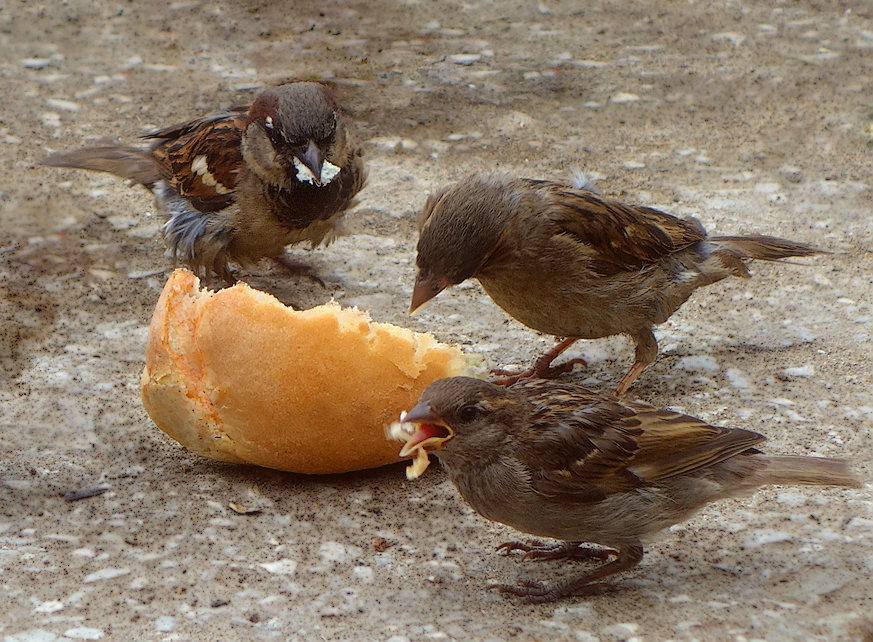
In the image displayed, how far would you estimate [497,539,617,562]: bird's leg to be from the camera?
3.85 m

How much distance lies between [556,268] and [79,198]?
3.00 m

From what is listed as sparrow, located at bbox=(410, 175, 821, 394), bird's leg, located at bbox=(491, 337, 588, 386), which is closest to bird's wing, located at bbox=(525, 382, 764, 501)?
sparrow, located at bbox=(410, 175, 821, 394)

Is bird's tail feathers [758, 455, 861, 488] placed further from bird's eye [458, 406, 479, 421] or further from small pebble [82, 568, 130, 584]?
small pebble [82, 568, 130, 584]

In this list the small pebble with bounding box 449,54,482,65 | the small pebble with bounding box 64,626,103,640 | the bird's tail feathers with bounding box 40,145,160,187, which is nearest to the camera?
the small pebble with bounding box 64,626,103,640

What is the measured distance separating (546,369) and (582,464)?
1429mm

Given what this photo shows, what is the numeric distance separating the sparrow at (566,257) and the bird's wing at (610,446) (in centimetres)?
84

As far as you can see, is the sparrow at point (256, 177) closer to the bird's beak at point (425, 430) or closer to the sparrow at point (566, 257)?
the sparrow at point (566, 257)

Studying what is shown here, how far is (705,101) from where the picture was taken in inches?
290

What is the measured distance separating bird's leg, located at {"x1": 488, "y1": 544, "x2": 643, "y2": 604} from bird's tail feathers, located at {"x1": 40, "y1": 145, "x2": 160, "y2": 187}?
337 centimetres

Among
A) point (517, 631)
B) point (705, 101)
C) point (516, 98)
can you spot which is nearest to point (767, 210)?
point (705, 101)

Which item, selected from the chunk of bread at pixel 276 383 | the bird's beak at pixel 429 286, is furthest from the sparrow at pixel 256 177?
the chunk of bread at pixel 276 383

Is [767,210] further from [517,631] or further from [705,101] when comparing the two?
[517,631]

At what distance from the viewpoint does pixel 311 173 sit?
5.41 meters

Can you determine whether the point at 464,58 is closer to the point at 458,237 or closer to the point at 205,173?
the point at 205,173
